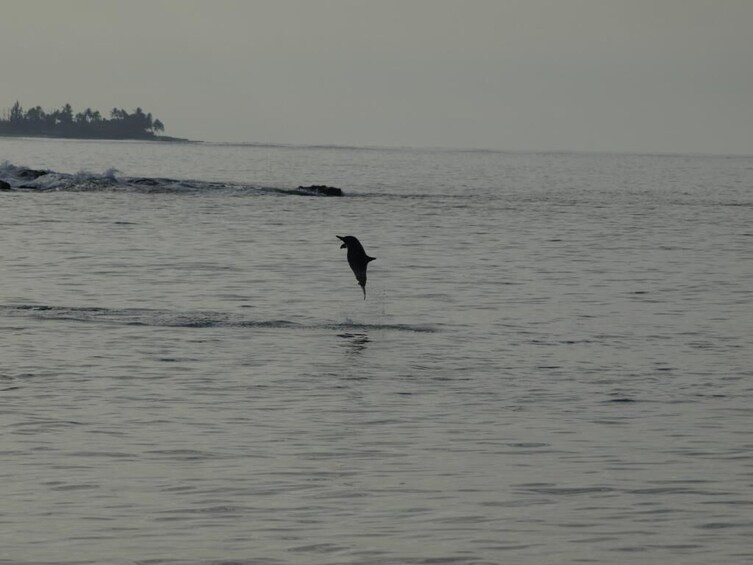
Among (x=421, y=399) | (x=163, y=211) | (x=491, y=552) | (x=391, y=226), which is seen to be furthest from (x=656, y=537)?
(x=163, y=211)

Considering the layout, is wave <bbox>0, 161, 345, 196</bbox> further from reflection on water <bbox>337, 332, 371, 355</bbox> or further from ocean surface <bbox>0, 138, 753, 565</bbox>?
reflection on water <bbox>337, 332, 371, 355</bbox>

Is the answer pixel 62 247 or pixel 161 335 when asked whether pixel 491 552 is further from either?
pixel 62 247

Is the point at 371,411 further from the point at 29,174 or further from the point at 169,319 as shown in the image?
the point at 29,174

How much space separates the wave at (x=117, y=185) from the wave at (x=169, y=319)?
162ft

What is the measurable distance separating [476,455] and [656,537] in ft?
9.61

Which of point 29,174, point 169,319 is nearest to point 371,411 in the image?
point 169,319

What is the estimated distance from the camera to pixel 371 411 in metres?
16.1

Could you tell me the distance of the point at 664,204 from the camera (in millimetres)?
79875

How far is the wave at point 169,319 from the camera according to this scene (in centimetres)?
2378

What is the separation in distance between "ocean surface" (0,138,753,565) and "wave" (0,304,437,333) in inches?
3.3

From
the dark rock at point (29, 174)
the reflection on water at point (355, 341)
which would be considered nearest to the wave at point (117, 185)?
the dark rock at point (29, 174)

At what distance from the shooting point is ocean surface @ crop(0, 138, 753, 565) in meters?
11.2

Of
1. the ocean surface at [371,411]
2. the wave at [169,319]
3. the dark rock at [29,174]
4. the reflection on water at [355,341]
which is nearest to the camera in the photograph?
the ocean surface at [371,411]

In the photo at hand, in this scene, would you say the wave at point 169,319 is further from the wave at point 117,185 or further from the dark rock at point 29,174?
the dark rock at point 29,174
